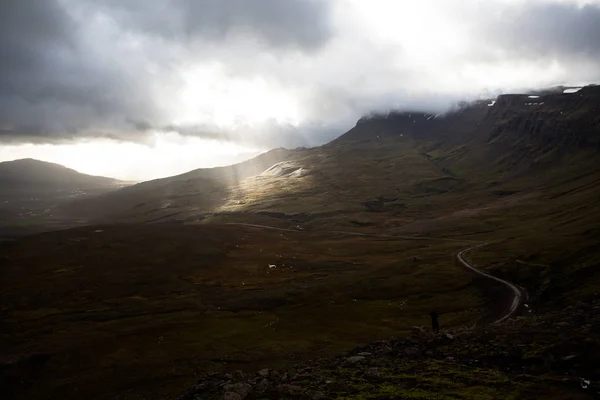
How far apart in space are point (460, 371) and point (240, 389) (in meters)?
14.1

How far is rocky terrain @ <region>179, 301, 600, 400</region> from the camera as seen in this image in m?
22.8

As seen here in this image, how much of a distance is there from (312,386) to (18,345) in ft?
271

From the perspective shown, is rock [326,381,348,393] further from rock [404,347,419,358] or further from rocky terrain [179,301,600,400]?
rock [404,347,419,358]

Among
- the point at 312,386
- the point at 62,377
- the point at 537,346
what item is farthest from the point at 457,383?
the point at 62,377

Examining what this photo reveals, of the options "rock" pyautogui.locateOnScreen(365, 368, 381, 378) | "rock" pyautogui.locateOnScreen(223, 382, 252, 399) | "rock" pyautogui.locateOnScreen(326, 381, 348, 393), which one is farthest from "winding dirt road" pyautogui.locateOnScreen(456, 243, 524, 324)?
"rock" pyautogui.locateOnScreen(223, 382, 252, 399)

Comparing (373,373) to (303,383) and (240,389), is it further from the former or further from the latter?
(240,389)

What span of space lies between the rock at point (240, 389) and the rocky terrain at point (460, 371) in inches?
2.6

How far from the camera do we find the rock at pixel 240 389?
1075 inches

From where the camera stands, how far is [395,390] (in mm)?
24562

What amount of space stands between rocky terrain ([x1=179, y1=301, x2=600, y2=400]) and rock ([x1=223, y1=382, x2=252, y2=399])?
0.07 metres

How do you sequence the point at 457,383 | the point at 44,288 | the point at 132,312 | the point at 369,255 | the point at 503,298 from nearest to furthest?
the point at 457,383 < the point at 503,298 < the point at 132,312 < the point at 44,288 < the point at 369,255

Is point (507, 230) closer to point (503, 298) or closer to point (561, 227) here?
point (561, 227)

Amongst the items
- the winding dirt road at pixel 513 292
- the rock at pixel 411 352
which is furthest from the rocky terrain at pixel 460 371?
the winding dirt road at pixel 513 292

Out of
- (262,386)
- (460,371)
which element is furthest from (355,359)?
(460,371)
